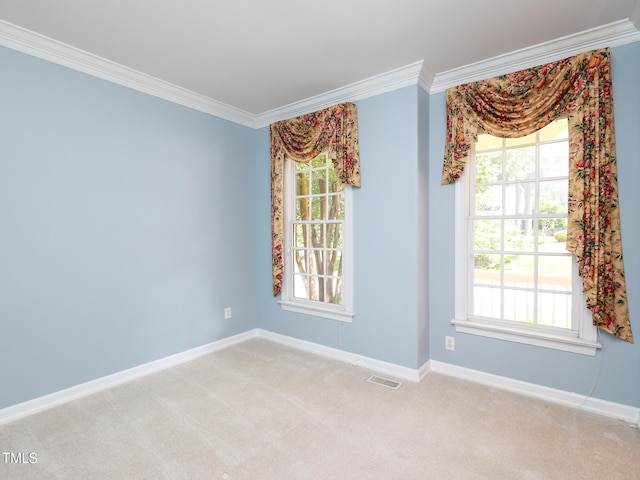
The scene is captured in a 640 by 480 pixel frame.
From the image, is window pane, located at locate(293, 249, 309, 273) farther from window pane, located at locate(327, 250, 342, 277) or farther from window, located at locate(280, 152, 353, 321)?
window pane, located at locate(327, 250, 342, 277)

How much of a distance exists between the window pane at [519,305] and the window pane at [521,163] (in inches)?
37.1

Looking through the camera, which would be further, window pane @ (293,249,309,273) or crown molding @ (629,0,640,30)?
window pane @ (293,249,309,273)

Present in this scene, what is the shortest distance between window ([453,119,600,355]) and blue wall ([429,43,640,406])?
9 cm

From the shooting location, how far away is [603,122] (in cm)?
225

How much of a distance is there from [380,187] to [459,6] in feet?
4.68

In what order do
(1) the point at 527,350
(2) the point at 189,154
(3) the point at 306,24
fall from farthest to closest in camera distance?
(2) the point at 189,154 → (1) the point at 527,350 → (3) the point at 306,24

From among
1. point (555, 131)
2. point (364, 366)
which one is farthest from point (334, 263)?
point (555, 131)

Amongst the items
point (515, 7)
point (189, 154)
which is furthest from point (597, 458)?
point (189, 154)

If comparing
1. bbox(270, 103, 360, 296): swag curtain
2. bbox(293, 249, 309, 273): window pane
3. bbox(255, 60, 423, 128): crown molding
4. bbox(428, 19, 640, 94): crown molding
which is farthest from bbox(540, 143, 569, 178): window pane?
bbox(293, 249, 309, 273): window pane

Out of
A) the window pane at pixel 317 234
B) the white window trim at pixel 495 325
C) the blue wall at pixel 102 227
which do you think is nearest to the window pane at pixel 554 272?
the white window trim at pixel 495 325

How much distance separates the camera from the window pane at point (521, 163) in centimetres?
267

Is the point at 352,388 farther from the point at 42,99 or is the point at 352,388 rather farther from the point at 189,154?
the point at 42,99

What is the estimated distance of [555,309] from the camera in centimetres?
259

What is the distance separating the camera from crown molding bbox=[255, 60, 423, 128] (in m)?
2.82
